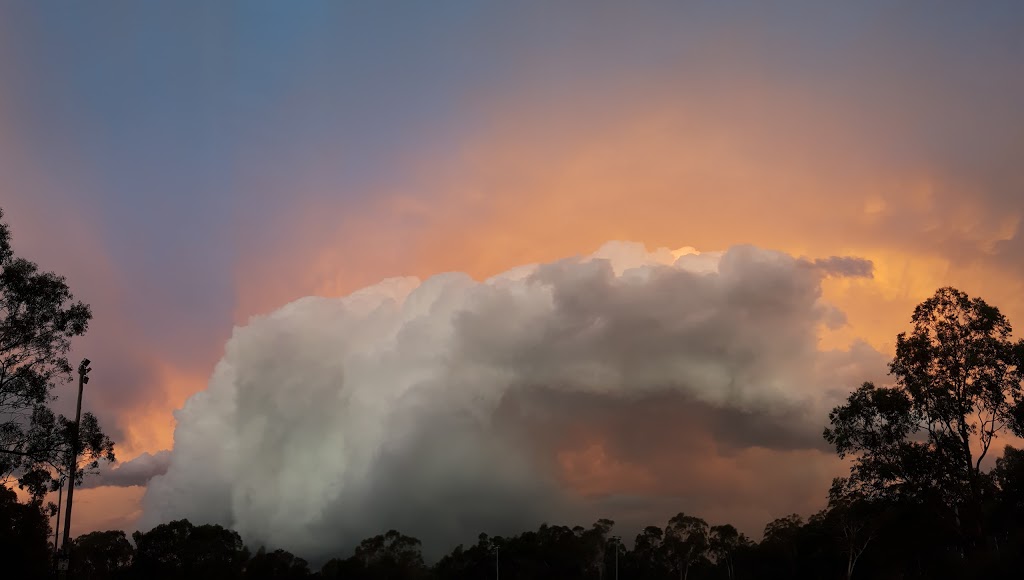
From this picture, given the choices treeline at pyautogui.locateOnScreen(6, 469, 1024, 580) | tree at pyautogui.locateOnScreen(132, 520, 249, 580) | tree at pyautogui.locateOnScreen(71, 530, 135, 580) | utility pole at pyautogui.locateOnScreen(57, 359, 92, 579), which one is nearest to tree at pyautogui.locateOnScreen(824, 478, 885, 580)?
treeline at pyautogui.locateOnScreen(6, 469, 1024, 580)

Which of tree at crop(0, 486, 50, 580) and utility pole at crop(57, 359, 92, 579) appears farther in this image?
tree at crop(0, 486, 50, 580)

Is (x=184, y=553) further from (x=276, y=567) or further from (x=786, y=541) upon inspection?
(x=786, y=541)

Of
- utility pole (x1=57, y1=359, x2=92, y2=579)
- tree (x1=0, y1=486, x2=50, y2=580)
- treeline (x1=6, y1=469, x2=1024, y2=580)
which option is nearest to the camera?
utility pole (x1=57, y1=359, x2=92, y2=579)

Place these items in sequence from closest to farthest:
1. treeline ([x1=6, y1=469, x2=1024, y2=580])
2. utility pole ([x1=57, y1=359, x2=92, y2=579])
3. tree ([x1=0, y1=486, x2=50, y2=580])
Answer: utility pole ([x1=57, y1=359, x2=92, y2=579]), tree ([x1=0, y1=486, x2=50, y2=580]), treeline ([x1=6, y1=469, x2=1024, y2=580])

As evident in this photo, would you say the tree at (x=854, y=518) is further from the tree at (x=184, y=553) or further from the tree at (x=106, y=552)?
the tree at (x=106, y=552)

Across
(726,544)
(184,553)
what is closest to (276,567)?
(184,553)

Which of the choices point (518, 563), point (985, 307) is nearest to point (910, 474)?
point (985, 307)

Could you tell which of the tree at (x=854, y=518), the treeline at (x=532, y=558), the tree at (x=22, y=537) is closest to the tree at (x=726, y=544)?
the treeline at (x=532, y=558)

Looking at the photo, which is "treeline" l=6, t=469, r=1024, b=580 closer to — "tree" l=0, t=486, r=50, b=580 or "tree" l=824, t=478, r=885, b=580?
"tree" l=824, t=478, r=885, b=580

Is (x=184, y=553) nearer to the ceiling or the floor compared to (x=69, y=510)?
nearer to the floor

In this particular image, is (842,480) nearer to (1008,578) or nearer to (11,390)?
(1008,578)

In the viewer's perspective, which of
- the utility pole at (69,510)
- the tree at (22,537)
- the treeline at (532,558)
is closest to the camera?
the utility pole at (69,510)

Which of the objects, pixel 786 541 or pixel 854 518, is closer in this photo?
pixel 854 518

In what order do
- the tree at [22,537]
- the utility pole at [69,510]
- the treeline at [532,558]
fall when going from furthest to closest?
the treeline at [532,558] → the tree at [22,537] → the utility pole at [69,510]
